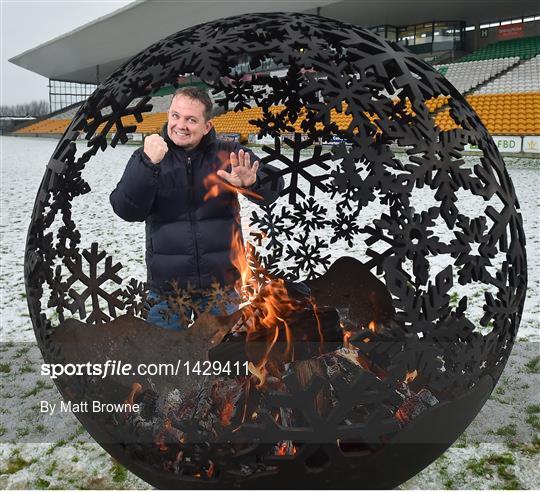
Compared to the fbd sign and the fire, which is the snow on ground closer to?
the fire

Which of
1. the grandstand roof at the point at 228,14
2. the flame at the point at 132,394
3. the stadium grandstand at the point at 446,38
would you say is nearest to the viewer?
the flame at the point at 132,394

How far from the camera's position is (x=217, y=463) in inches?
59.1

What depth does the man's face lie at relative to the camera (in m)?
2.06

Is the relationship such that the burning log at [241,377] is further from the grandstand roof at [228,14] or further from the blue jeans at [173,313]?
the grandstand roof at [228,14]

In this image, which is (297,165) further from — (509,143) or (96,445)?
(509,143)

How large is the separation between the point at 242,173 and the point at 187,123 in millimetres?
319

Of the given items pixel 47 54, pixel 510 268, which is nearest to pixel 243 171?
pixel 510 268

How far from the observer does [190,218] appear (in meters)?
2.31

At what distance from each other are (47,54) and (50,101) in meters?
7.45

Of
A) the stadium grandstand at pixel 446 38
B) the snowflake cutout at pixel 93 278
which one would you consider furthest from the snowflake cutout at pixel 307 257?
the stadium grandstand at pixel 446 38

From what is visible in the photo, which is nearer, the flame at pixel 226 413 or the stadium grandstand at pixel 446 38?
the flame at pixel 226 413

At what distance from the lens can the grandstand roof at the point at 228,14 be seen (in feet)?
64.7

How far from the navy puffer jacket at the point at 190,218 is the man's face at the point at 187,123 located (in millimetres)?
47

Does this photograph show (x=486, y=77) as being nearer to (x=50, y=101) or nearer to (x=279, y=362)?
(x=279, y=362)
